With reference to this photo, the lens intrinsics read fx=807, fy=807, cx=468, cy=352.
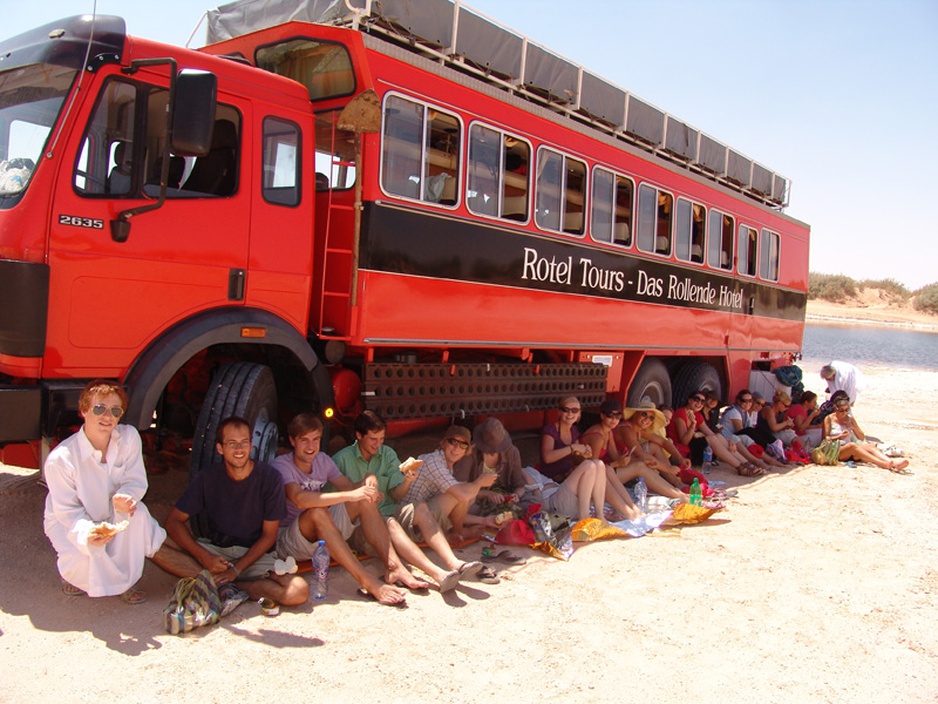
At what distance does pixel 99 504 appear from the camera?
4.14m

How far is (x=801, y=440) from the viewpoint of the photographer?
34.4 feet

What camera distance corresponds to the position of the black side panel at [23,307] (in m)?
4.11

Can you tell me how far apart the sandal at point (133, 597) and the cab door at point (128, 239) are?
3.97 ft

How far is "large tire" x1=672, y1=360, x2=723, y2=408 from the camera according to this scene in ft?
34.6

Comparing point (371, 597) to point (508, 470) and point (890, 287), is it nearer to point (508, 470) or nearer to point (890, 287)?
point (508, 470)

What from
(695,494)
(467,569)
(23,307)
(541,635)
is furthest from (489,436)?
(23,307)

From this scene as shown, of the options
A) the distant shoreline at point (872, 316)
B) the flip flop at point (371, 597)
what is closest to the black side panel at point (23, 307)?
the flip flop at point (371, 597)

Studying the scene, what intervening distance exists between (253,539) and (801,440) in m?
8.06

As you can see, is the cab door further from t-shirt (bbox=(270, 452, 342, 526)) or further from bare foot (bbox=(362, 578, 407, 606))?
bare foot (bbox=(362, 578, 407, 606))

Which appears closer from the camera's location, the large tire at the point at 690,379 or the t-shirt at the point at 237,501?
the t-shirt at the point at 237,501

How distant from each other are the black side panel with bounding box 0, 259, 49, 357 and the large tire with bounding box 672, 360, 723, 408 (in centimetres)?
811

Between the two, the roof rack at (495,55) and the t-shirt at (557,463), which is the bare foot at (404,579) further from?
the roof rack at (495,55)

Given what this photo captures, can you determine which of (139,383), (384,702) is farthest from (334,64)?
(384,702)

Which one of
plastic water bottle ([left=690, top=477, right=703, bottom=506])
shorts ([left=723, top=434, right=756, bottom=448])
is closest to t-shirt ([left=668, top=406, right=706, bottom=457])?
shorts ([left=723, top=434, right=756, bottom=448])
